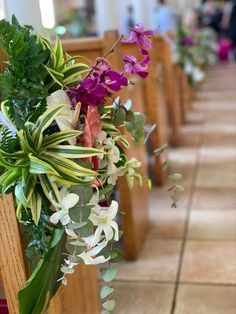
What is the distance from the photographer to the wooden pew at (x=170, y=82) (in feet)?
13.1

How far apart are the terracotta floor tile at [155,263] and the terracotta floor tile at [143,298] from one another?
0.22ft

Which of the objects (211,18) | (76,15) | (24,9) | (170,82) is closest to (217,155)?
(170,82)

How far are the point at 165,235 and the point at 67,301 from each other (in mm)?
1252

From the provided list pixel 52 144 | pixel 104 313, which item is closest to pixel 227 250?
pixel 104 313

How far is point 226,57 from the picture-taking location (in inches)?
409

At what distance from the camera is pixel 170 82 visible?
4.20 m

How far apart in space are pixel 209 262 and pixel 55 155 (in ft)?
5.02

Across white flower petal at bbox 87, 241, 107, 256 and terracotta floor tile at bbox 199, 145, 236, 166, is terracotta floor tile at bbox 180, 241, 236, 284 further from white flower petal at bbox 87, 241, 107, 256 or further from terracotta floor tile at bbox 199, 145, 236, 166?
terracotta floor tile at bbox 199, 145, 236, 166

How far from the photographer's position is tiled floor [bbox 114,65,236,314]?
6.97 feet

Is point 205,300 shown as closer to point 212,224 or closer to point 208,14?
point 212,224

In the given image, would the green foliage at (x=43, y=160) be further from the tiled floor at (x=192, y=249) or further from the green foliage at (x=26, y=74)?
the tiled floor at (x=192, y=249)

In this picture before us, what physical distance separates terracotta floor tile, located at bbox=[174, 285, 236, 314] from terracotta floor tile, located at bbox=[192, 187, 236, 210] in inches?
37.1

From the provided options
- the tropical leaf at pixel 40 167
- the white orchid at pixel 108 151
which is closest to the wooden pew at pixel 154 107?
the white orchid at pixel 108 151

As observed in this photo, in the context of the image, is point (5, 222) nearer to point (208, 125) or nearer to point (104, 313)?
point (104, 313)
